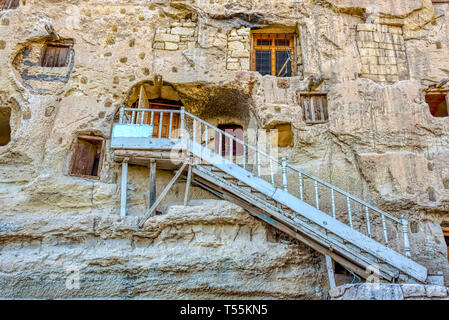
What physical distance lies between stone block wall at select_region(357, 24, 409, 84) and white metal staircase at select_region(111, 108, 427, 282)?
3.42m

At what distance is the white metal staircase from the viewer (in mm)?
6969

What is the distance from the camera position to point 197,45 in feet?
33.3

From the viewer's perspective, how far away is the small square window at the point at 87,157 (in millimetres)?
9023

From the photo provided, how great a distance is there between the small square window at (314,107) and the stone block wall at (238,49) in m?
1.70

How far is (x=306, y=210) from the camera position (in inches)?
295

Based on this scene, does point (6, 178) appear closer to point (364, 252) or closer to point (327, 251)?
point (327, 251)

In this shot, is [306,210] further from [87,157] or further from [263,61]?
[87,157]

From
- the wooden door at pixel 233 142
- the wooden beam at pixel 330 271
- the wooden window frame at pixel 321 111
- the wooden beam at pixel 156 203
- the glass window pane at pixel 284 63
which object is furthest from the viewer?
the wooden door at pixel 233 142

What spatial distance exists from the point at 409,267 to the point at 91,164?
7.21 m

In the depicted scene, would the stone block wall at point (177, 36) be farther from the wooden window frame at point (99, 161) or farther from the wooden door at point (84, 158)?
the wooden door at point (84, 158)

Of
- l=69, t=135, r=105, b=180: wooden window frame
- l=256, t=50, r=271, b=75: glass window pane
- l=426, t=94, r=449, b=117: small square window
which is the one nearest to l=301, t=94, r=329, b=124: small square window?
l=256, t=50, r=271, b=75: glass window pane

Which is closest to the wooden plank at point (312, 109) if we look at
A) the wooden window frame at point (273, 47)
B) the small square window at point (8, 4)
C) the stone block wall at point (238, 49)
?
the wooden window frame at point (273, 47)

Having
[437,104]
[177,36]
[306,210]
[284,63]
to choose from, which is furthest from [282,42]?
[306,210]

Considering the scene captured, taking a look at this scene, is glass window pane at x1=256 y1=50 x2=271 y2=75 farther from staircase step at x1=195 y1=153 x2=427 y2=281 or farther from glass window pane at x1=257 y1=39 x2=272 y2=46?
staircase step at x1=195 y1=153 x2=427 y2=281
